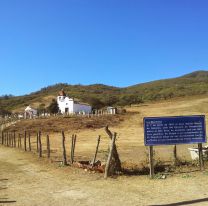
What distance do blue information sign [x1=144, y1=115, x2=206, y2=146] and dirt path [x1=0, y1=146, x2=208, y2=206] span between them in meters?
1.09

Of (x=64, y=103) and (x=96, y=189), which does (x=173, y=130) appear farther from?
(x=64, y=103)

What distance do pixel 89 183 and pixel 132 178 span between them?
4.49ft

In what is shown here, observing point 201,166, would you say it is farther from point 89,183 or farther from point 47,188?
point 47,188

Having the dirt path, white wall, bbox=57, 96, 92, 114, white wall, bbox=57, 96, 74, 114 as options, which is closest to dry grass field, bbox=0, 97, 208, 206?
the dirt path

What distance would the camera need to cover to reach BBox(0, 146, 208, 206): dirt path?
1017cm

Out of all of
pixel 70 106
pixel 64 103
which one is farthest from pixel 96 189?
pixel 64 103

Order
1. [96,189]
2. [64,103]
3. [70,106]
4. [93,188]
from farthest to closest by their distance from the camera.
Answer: [64,103], [70,106], [93,188], [96,189]

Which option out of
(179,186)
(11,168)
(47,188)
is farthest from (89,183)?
(11,168)

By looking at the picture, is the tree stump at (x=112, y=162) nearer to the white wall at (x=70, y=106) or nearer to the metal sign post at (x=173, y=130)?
the metal sign post at (x=173, y=130)

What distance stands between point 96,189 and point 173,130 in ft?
11.7

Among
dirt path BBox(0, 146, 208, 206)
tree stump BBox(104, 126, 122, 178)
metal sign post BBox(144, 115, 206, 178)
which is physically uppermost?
metal sign post BBox(144, 115, 206, 178)

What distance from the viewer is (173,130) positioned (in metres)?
14.0

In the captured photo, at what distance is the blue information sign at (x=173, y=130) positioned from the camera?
1360 centimetres

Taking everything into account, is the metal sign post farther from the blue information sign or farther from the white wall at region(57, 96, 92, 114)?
the white wall at region(57, 96, 92, 114)
